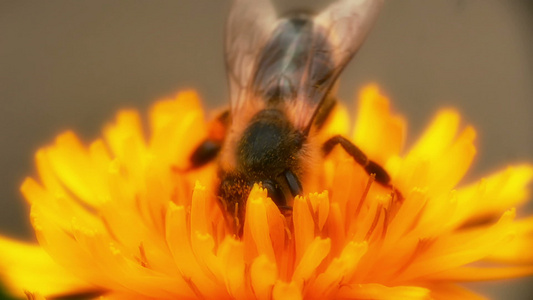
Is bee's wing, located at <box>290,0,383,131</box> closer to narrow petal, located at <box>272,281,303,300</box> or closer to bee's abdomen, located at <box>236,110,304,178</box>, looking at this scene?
bee's abdomen, located at <box>236,110,304,178</box>

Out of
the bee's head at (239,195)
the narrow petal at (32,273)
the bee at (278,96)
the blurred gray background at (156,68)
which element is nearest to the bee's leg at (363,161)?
the bee at (278,96)

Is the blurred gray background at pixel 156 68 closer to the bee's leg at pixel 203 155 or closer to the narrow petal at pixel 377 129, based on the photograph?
the narrow petal at pixel 377 129

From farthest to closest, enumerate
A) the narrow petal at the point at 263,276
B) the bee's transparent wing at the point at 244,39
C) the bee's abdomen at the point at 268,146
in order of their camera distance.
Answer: the bee's transparent wing at the point at 244,39 → the bee's abdomen at the point at 268,146 → the narrow petal at the point at 263,276

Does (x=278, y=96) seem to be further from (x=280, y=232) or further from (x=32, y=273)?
(x=32, y=273)

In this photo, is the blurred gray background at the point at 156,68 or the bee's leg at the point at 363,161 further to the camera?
the blurred gray background at the point at 156,68

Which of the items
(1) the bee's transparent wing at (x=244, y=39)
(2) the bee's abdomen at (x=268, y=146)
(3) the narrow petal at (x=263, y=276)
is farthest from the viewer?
(1) the bee's transparent wing at (x=244, y=39)

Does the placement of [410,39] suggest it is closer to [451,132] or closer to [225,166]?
[451,132]
